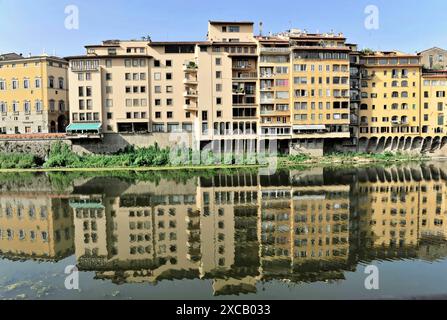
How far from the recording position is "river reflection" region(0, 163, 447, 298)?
16.0m

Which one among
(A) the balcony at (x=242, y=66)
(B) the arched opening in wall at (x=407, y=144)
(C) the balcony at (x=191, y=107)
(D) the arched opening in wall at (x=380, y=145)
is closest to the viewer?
(A) the balcony at (x=242, y=66)

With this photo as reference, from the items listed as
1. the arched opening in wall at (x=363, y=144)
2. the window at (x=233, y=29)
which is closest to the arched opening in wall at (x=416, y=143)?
the arched opening in wall at (x=363, y=144)

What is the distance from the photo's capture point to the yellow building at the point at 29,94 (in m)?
57.9

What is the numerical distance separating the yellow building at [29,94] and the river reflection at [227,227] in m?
23.0

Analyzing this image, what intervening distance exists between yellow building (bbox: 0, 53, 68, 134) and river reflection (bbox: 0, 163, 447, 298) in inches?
905

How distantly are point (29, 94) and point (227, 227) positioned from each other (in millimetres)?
49195

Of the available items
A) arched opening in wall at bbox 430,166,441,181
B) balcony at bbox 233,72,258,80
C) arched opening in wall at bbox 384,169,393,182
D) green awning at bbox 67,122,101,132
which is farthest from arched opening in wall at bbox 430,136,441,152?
green awning at bbox 67,122,101,132

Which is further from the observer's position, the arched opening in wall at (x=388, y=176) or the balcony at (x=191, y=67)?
the balcony at (x=191, y=67)

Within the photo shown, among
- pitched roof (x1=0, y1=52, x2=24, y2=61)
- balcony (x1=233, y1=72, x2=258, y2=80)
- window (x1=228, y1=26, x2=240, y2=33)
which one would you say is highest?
window (x1=228, y1=26, x2=240, y2=33)

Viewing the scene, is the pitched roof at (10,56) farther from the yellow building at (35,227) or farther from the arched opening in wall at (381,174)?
the arched opening in wall at (381,174)

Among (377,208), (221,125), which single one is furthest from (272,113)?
(377,208)

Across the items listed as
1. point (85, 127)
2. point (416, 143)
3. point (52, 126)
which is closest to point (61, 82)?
point (52, 126)

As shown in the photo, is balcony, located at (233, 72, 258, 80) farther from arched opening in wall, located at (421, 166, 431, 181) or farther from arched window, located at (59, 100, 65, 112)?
arched window, located at (59, 100, 65, 112)
